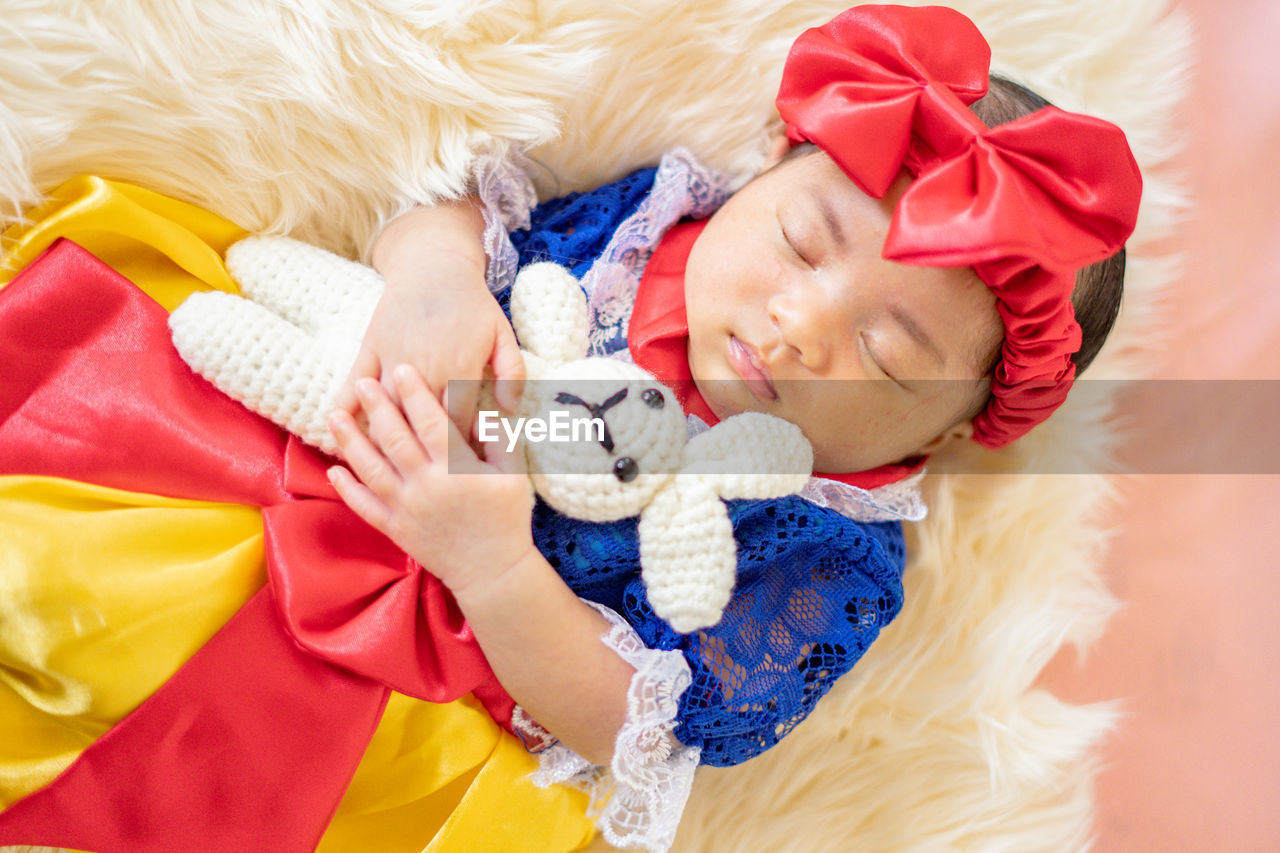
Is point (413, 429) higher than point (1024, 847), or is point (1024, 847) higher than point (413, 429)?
point (413, 429)

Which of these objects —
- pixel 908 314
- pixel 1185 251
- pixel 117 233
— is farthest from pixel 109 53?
pixel 1185 251

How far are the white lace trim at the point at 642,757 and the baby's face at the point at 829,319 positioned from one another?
30 centimetres

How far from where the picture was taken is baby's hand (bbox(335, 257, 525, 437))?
0.83m

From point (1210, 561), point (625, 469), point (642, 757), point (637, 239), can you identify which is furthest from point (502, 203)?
point (1210, 561)

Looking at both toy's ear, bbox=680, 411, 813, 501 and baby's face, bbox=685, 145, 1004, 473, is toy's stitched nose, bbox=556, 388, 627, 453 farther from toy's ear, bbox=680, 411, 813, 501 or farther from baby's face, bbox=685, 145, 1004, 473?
baby's face, bbox=685, 145, 1004, 473

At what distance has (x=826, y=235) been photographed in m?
0.91

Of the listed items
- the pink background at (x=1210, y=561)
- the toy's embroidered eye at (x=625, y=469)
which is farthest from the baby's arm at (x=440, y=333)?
the pink background at (x=1210, y=561)

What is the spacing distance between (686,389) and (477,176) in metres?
0.37

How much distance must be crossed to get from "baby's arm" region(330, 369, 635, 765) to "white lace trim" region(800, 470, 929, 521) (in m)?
0.30

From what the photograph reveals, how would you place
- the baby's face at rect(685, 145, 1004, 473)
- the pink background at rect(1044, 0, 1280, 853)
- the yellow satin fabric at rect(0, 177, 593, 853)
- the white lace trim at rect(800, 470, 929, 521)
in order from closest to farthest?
1. the yellow satin fabric at rect(0, 177, 593, 853)
2. the baby's face at rect(685, 145, 1004, 473)
3. the white lace trim at rect(800, 470, 929, 521)
4. the pink background at rect(1044, 0, 1280, 853)

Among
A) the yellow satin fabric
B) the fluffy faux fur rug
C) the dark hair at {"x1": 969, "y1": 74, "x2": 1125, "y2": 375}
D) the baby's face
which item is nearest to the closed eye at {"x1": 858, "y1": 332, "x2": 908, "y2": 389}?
the baby's face

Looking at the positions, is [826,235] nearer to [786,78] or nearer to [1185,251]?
[786,78]

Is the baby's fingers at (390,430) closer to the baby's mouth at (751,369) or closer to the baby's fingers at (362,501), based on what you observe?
the baby's fingers at (362,501)

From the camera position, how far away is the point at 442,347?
0.84m
